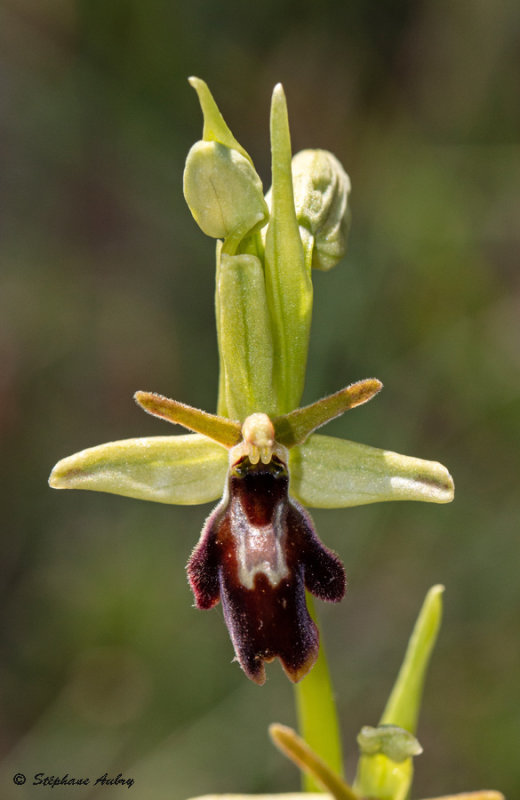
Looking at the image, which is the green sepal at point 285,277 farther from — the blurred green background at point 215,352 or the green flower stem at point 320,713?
the blurred green background at point 215,352

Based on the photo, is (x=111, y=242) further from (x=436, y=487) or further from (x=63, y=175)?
(x=436, y=487)

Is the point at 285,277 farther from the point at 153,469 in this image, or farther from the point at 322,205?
the point at 153,469

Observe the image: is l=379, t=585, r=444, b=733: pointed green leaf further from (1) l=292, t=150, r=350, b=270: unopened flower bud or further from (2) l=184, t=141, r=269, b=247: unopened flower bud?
(2) l=184, t=141, r=269, b=247: unopened flower bud

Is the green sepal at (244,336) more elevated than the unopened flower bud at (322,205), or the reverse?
the unopened flower bud at (322,205)

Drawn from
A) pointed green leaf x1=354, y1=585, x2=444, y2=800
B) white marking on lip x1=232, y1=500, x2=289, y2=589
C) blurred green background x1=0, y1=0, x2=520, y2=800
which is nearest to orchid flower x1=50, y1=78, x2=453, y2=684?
white marking on lip x1=232, y1=500, x2=289, y2=589

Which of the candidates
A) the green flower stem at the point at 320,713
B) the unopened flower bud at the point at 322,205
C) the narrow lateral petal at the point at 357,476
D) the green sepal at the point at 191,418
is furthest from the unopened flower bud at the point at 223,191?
the green flower stem at the point at 320,713

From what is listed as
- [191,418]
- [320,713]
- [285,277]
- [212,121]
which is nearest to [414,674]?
[320,713]
